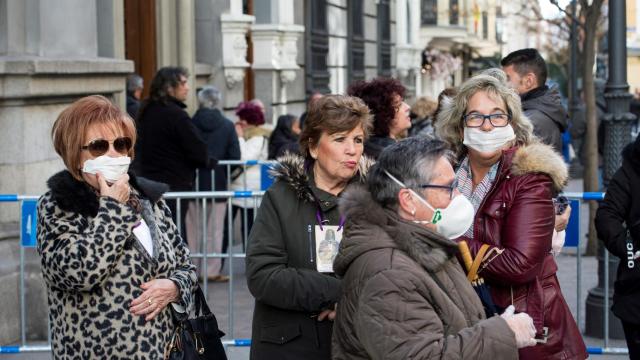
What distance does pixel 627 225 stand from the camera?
18.9 feet

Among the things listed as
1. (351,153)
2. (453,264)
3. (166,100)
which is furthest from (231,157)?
(453,264)

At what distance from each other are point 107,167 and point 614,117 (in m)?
5.55

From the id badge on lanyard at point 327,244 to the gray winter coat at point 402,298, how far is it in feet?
3.02

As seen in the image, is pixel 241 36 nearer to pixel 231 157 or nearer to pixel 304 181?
pixel 231 157

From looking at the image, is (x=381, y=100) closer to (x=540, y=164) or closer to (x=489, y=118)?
(x=489, y=118)

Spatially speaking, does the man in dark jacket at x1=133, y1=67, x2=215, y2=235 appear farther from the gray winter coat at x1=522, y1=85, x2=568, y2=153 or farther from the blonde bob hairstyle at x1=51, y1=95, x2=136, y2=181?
the blonde bob hairstyle at x1=51, y1=95, x2=136, y2=181

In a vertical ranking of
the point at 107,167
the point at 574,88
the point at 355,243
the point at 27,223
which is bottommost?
the point at 27,223

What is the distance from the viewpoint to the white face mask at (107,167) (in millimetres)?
4504

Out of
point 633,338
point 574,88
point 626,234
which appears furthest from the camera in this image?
point 574,88

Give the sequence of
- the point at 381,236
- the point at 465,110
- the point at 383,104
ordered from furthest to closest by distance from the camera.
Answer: the point at 383,104 < the point at 465,110 < the point at 381,236

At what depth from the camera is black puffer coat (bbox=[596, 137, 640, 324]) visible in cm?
562

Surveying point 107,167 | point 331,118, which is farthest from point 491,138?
point 107,167

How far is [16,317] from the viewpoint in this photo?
8.28 metres

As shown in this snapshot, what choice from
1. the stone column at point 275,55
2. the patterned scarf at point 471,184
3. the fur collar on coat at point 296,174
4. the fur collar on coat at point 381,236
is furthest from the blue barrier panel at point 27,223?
the stone column at point 275,55
